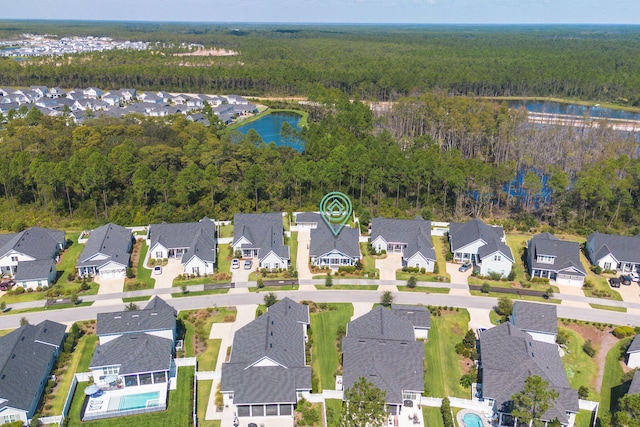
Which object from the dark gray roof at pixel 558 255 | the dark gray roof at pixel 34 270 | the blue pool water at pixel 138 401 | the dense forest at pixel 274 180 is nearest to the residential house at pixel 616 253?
the dark gray roof at pixel 558 255

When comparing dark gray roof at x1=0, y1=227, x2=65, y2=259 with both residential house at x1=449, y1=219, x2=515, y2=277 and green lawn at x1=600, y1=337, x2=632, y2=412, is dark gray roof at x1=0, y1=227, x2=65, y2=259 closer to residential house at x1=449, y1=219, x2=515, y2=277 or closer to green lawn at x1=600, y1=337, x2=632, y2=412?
residential house at x1=449, y1=219, x2=515, y2=277

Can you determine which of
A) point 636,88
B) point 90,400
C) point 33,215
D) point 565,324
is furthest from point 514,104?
point 90,400

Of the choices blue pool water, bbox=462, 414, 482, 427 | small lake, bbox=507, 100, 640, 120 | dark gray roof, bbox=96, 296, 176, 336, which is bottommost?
blue pool water, bbox=462, 414, 482, 427

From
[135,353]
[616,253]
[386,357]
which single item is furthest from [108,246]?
[616,253]

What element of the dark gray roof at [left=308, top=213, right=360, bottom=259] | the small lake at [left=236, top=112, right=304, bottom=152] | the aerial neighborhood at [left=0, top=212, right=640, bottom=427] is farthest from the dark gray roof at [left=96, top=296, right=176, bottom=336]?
the small lake at [left=236, top=112, right=304, bottom=152]

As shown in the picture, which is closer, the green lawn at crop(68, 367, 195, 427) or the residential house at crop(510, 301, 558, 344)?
the green lawn at crop(68, 367, 195, 427)

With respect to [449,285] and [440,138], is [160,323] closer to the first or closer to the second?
[449,285]
